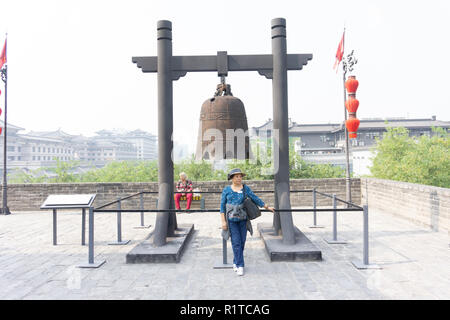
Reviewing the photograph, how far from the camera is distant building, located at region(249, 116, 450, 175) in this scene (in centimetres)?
4662

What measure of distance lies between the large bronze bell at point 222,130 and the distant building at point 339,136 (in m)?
39.4

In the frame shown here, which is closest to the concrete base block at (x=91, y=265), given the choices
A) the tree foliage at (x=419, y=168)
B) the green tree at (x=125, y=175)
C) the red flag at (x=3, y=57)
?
the red flag at (x=3, y=57)

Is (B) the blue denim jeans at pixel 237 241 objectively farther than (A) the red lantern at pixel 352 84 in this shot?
No

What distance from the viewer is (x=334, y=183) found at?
37.8ft

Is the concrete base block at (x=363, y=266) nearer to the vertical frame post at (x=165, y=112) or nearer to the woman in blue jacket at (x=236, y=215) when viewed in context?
the woman in blue jacket at (x=236, y=215)

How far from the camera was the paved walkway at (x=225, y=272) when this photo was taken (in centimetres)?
379

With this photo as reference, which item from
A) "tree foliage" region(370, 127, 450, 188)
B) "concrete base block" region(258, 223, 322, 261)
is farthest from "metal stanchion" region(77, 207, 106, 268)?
"tree foliage" region(370, 127, 450, 188)

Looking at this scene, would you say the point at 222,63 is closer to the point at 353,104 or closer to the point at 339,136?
the point at 353,104

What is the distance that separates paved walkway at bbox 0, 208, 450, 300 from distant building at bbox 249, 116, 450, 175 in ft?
129

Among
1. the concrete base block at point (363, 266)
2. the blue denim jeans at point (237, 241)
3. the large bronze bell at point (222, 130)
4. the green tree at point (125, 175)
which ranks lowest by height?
the concrete base block at point (363, 266)

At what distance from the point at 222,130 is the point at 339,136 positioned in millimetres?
51396

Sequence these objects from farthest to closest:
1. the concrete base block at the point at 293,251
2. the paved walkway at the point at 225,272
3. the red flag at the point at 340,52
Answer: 1. the red flag at the point at 340,52
2. the concrete base block at the point at 293,251
3. the paved walkway at the point at 225,272

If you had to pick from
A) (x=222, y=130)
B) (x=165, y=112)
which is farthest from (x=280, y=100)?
(x=165, y=112)

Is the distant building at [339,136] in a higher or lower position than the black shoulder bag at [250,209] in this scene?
higher
